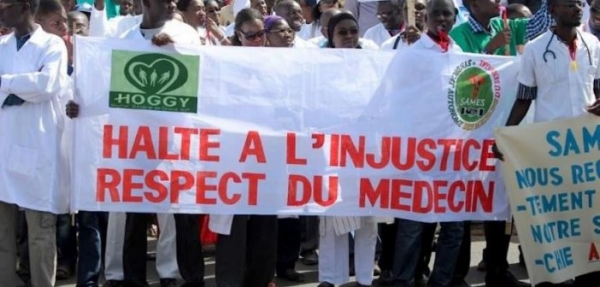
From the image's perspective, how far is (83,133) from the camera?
7.92 metres

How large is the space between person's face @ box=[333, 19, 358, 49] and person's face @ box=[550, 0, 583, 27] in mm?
1454

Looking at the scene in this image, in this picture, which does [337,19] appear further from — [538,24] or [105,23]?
[105,23]

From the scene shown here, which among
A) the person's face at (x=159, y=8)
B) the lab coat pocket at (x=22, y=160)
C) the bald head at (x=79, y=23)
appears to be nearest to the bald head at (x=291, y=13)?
the bald head at (x=79, y=23)

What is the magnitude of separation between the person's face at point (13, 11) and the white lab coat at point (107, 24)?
1666mm

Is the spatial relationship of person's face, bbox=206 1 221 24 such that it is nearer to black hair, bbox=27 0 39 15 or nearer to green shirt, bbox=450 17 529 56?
green shirt, bbox=450 17 529 56

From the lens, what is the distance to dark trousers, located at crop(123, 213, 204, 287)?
27.2 feet

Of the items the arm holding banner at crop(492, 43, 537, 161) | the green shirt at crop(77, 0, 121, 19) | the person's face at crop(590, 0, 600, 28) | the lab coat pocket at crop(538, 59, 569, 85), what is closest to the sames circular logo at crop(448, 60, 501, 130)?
the arm holding banner at crop(492, 43, 537, 161)

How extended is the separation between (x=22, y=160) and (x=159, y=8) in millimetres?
1387

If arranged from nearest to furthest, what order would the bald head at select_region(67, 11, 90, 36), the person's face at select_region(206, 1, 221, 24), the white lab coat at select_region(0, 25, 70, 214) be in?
the white lab coat at select_region(0, 25, 70, 214) < the bald head at select_region(67, 11, 90, 36) < the person's face at select_region(206, 1, 221, 24)

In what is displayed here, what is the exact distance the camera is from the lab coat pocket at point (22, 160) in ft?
25.7

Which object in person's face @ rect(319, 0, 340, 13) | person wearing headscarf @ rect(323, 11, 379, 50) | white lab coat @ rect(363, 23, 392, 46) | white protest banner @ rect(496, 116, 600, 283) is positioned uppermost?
person's face @ rect(319, 0, 340, 13)

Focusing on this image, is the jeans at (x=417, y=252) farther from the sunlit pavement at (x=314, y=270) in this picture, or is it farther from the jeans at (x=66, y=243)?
the jeans at (x=66, y=243)

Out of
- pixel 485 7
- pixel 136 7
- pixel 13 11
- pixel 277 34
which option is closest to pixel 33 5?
pixel 13 11

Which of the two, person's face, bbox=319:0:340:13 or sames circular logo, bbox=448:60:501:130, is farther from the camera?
person's face, bbox=319:0:340:13
